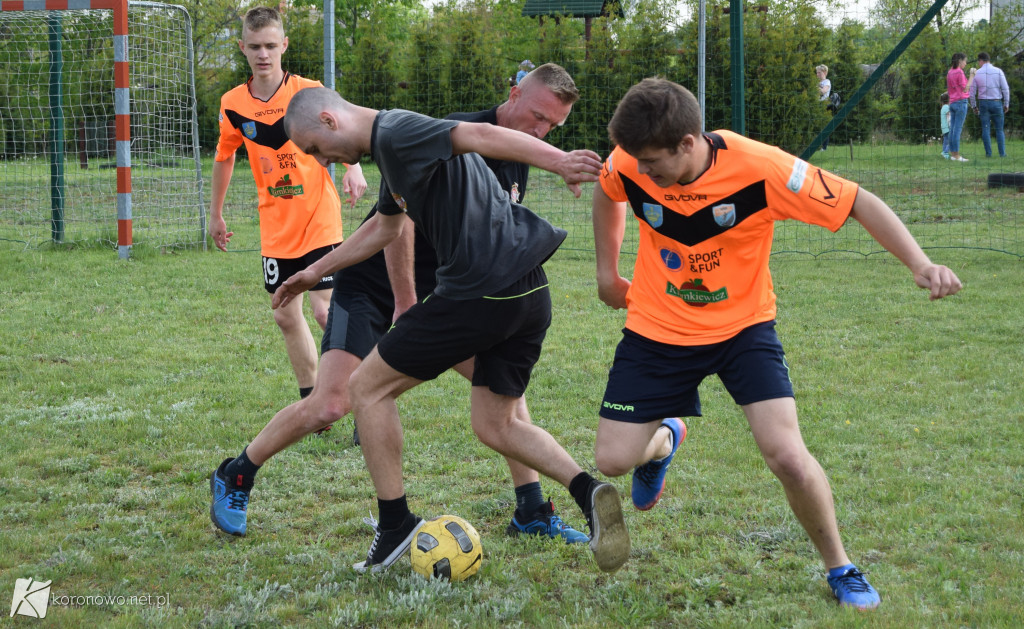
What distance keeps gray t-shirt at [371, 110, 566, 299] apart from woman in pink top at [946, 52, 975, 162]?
12602 millimetres

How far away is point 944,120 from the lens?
13.8m

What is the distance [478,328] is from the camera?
11.6ft

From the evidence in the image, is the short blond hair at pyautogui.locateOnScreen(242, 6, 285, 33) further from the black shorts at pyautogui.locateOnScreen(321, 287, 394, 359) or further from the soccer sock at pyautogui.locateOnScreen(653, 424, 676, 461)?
the soccer sock at pyautogui.locateOnScreen(653, 424, 676, 461)

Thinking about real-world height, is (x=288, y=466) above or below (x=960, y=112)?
below

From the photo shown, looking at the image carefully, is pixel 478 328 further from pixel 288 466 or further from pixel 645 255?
pixel 288 466

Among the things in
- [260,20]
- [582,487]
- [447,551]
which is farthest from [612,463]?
[260,20]

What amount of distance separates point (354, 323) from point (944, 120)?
1199 cm

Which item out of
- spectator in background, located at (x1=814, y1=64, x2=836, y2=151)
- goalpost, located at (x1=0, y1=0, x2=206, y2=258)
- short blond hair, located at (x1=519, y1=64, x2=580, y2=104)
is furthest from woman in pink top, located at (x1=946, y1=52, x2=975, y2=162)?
short blond hair, located at (x1=519, y1=64, x2=580, y2=104)

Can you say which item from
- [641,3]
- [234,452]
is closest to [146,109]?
[641,3]

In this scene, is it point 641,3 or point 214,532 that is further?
point 641,3

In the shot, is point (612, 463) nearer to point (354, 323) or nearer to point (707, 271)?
point (707, 271)

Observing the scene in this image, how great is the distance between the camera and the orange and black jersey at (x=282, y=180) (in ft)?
18.4

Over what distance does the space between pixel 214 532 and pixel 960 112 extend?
13.9 m

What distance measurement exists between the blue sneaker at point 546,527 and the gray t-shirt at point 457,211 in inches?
44.6
